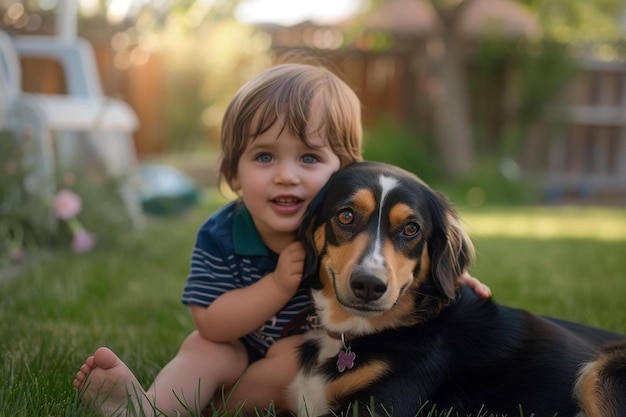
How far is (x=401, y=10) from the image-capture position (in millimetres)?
15867

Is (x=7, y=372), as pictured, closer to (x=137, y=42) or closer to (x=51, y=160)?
(x=51, y=160)

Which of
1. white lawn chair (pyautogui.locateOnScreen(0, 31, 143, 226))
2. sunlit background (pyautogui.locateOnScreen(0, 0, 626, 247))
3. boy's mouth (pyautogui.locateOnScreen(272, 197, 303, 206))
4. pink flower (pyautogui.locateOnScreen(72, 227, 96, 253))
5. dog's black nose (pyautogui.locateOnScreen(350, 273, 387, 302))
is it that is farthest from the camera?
sunlit background (pyautogui.locateOnScreen(0, 0, 626, 247))

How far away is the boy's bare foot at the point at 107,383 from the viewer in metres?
2.48

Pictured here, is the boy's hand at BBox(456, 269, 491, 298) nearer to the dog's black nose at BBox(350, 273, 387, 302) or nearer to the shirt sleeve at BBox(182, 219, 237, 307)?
the dog's black nose at BBox(350, 273, 387, 302)

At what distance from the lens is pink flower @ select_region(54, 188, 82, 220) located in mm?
5281

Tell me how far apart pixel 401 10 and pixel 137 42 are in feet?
18.1

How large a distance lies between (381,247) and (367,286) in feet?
0.55

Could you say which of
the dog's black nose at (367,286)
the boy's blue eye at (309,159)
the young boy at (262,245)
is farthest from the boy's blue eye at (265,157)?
the dog's black nose at (367,286)

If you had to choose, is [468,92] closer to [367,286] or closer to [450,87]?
[450,87]

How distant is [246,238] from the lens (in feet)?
9.99

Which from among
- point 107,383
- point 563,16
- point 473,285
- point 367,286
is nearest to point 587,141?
point 563,16

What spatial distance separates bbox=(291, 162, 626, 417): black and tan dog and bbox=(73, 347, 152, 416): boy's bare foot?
56 centimetres

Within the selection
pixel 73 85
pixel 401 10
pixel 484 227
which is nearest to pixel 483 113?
pixel 401 10

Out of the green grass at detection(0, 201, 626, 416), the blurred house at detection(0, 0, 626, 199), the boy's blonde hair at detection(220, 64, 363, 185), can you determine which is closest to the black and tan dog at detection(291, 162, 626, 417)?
the boy's blonde hair at detection(220, 64, 363, 185)
